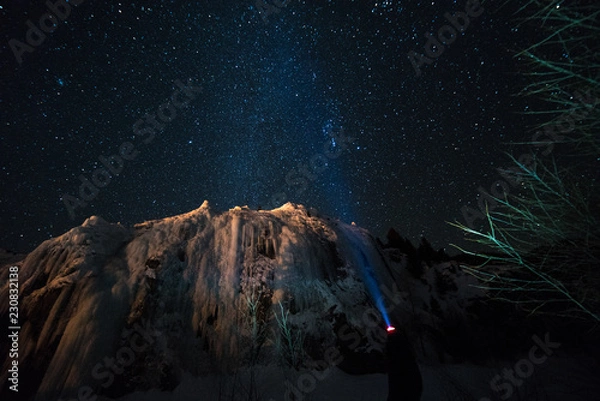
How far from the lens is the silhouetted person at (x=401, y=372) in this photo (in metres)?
4.33

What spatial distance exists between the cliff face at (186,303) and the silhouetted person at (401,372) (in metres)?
5.61

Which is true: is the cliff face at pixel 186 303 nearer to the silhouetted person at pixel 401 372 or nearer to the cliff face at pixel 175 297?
the cliff face at pixel 175 297

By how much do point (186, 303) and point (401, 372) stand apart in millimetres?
8070

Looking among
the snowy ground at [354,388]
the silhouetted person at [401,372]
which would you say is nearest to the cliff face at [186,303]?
the snowy ground at [354,388]

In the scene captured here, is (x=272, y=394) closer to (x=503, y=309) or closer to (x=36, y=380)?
(x=36, y=380)

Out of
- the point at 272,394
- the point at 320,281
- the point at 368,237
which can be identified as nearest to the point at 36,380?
the point at 272,394

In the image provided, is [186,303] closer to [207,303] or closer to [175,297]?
[175,297]

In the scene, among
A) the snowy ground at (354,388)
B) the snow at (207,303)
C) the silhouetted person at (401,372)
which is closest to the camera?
the silhouetted person at (401,372)

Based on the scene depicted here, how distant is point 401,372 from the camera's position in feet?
14.3

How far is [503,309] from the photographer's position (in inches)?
511

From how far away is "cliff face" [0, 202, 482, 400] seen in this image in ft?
26.5

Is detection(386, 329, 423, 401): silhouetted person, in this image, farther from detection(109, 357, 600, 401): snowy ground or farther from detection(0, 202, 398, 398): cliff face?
detection(0, 202, 398, 398): cliff face

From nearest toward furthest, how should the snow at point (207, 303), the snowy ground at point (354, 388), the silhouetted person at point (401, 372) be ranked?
the silhouetted person at point (401, 372) < the snowy ground at point (354, 388) < the snow at point (207, 303)

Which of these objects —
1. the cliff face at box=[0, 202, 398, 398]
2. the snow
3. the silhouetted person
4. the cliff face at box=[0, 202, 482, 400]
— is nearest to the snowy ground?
the snow
